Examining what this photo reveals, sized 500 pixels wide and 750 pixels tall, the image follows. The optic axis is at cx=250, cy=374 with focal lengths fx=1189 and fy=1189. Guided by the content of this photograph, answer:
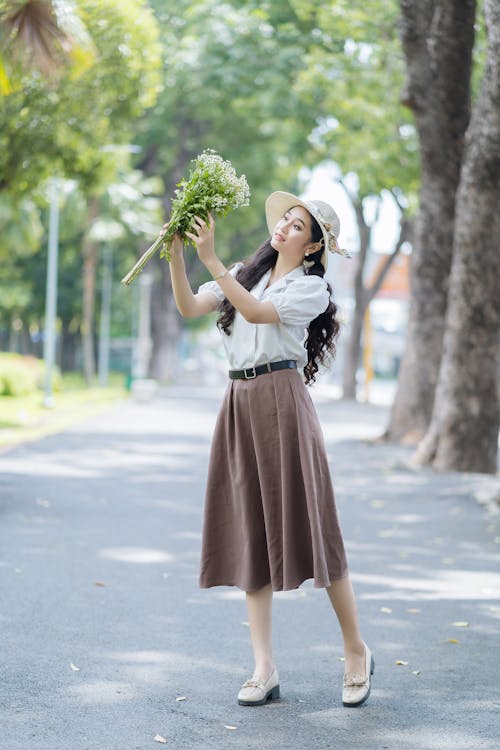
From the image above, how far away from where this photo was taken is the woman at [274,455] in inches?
175

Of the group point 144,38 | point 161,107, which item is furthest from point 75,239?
point 144,38

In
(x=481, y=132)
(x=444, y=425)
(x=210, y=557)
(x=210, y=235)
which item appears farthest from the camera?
(x=444, y=425)

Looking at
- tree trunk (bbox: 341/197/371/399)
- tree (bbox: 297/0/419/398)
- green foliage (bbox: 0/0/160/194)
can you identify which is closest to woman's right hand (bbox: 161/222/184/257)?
green foliage (bbox: 0/0/160/194)

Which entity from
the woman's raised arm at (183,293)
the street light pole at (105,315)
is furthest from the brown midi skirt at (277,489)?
the street light pole at (105,315)

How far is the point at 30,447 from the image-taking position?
15734 mm

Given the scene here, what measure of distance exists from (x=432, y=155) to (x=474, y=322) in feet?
9.24

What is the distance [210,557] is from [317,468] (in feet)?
1.81

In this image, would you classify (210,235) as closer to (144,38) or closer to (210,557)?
(210,557)

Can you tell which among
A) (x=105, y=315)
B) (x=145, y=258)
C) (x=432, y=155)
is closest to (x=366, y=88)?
(x=432, y=155)

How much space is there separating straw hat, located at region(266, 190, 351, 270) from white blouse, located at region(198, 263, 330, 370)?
0.52 ft

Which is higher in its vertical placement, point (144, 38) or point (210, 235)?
point (144, 38)

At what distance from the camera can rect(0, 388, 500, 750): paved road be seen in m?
4.15

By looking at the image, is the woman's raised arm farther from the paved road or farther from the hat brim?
the paved road

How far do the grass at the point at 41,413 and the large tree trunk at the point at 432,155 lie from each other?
5710 millimetres
